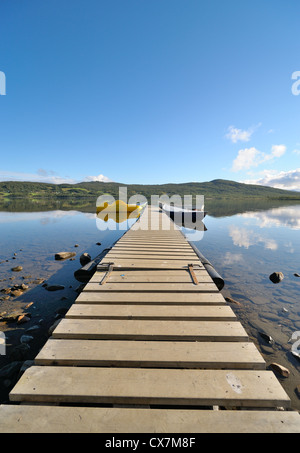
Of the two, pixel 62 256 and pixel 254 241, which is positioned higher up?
pixel 254 241

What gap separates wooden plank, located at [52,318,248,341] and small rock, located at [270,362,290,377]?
1.94 m

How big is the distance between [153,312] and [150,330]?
1.46ft

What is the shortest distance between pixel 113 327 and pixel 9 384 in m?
2.30

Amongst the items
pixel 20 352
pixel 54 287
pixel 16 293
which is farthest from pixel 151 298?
pixel 16 293

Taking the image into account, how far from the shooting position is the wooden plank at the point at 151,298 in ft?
11.4

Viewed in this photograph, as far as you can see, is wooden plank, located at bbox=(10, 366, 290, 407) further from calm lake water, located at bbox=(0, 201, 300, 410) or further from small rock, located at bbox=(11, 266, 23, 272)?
small rock, located at bbox=(11, 266, 23, 272)

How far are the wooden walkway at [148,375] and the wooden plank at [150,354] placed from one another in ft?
0.04

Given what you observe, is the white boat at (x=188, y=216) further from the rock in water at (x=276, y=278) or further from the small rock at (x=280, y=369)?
the small rock at (x=280, y=369)

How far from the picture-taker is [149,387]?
1918mm

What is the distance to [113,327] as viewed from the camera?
9.27 ft

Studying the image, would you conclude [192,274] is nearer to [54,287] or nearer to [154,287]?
[154,287]
